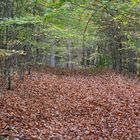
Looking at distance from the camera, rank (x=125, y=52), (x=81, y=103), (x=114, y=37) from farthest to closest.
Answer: (x=125, y=52) → (x=114, y=37) → (x=81, y=103)

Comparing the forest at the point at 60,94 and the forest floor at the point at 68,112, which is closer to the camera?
the forest at the point at 60,94

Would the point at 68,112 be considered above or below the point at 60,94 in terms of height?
below

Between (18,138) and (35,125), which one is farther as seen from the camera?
(35,125)

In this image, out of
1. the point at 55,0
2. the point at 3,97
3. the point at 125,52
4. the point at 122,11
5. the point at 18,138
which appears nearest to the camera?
the point at 55,0

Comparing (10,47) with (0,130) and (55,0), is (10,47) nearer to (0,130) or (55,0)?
(0,130)

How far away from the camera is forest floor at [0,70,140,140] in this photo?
9.21m

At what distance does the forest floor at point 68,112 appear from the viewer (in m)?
9.21

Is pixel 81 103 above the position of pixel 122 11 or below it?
below

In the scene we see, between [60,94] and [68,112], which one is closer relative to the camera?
[68,112]

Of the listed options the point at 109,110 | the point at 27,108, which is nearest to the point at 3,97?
the point at 27,108

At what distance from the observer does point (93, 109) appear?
12.4m

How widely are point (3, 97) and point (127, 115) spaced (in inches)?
181

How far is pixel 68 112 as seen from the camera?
1167cm

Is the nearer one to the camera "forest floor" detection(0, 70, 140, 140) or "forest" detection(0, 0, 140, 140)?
"forest" detection(0, 0, 140, 140)
